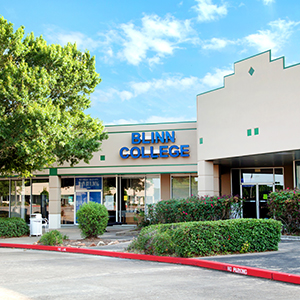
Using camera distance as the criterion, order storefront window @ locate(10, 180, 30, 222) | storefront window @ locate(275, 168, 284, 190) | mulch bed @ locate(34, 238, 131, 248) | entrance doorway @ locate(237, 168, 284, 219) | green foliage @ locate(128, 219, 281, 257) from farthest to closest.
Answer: storefront window @ locate(10, 180, 30, 222) → entrance doorway @ locate(237, 168, 284, 219) → storefront window @ locate(275, 168, 284, 190) → mulch bed @ locate(34, 238, 131, 248) → green foliage @ locate(128, 219, 281, 257)

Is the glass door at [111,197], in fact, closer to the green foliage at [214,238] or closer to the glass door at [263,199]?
the glass door at [263,199]

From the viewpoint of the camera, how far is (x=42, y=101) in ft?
53.1

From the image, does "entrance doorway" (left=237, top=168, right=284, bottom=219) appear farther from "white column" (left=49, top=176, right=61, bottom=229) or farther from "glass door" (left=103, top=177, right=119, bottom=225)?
"white column" (left=49, top=176, right=61, bottom=229)

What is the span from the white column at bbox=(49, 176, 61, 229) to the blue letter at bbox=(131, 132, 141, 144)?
5269 mm

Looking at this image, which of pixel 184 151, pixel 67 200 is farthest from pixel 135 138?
pixel 67 200

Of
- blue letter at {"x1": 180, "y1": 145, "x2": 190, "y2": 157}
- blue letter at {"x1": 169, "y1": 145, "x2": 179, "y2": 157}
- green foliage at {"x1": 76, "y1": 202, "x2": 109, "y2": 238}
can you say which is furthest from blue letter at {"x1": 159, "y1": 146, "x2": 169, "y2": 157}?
green foliage at {"x1": 76, "y1": 202, "x2": 109, "y2": 238}

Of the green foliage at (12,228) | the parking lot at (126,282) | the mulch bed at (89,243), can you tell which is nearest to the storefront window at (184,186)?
the mulch bed at (89,243)

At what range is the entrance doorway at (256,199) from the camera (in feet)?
73.3

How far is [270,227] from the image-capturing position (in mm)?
11461

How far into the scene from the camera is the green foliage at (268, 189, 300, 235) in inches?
572

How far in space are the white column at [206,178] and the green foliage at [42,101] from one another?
5514 millimetres

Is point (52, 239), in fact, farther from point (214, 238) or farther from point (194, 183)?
point (194, 183)

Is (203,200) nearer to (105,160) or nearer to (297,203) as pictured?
(297,203)

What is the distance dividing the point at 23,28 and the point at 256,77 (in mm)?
10464
